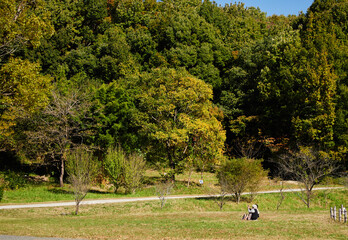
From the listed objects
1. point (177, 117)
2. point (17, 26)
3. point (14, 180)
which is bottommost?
point (14, 180)

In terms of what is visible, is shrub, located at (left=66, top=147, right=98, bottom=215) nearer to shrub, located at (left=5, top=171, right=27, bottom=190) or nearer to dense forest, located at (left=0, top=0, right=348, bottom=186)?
dense forest, located at (left=0, top=0, right=348, bottom=186)

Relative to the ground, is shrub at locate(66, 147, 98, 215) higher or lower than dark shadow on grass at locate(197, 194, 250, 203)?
higher

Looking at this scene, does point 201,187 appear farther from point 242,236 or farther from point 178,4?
point 178,4

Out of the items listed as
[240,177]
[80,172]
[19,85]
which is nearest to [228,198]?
[240,177]

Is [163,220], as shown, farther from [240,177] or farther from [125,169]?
[125,169]

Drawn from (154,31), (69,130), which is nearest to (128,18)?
(154,31)

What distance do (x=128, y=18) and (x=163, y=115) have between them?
3496 centimetres

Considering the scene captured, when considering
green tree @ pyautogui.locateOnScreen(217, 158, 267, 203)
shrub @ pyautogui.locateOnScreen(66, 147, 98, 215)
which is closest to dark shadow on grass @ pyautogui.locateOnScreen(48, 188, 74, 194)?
shrub @ pyautogui.locateOnScreen(66, 147, 98, 215)

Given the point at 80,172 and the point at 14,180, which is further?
the point at 14,180

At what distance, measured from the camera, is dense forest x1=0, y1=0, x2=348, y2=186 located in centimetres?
2880

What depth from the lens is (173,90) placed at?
3603 centimetres

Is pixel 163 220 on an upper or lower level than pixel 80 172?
lower

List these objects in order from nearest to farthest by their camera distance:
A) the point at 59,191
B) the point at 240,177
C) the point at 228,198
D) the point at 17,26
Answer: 1. the point at 17,26
2. the point at 240,177
3. the point at 228,198
4. the point at 59,191

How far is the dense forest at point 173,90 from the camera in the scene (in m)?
28.8
